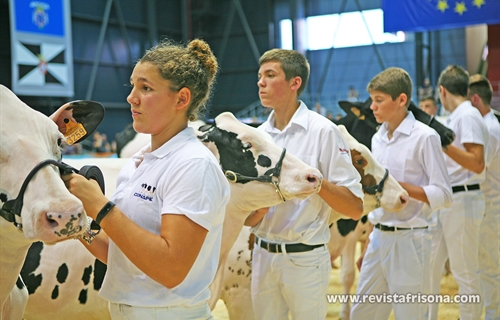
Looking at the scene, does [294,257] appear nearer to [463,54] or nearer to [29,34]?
[29,34]

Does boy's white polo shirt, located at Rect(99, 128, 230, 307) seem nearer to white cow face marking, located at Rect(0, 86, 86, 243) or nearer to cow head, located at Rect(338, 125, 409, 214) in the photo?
white cow face marking, located at Rect(0, 86, 86, 243)

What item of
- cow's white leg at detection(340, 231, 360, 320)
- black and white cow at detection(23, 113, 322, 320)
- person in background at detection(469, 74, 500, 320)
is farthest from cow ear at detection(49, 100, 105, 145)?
person in background at detection(469, 74, 500, 320)

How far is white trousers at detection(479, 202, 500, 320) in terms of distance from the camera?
16.3ft

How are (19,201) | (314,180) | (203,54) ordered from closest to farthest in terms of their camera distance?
(19,201)
(203,54)
(314,180)

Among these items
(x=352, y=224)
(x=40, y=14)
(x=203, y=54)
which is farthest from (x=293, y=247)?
(x=40, y=14)

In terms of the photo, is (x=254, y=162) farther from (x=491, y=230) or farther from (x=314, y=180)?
(x=491, y=230)

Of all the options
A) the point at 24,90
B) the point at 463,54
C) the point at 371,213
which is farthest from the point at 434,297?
the point at 463,54

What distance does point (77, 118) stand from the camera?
224cm

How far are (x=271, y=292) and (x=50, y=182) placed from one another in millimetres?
1761

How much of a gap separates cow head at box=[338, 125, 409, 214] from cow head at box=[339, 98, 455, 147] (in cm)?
86

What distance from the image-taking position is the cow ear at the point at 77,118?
7.11ft

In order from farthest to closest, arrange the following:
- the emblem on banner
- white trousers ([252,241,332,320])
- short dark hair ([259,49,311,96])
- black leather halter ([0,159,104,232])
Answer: the emblem on banner → short dark hair ([259,49,311,96]) → white trousers ([252,241,332,320]) → black leather halter ([0,159,104,232])

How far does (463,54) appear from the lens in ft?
69.1

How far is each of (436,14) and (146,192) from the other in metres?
9.41
